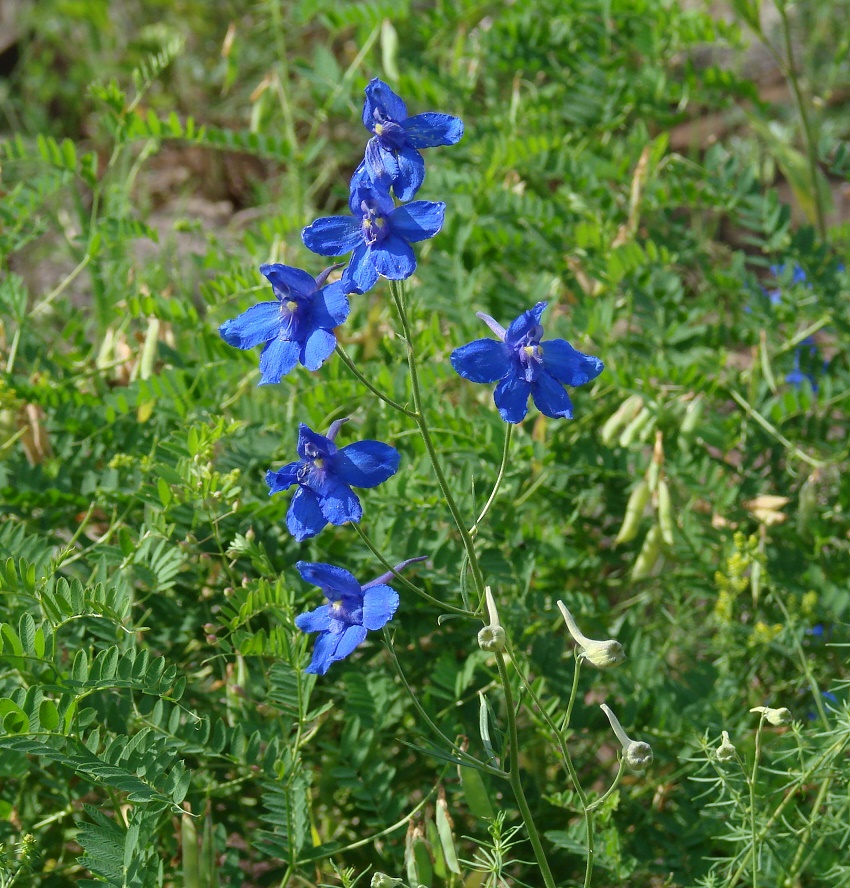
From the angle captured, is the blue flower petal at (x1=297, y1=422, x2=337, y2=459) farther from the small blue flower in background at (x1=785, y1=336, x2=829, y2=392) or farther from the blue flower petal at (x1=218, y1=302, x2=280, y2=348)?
the small blue flower in background at (x1=785, y1=336, x2=829, y2=392)

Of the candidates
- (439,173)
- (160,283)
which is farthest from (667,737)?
(160,283)

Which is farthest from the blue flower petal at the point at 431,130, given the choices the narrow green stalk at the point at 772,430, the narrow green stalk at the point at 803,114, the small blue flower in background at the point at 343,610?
the narrow green stalk at the point at 803,114

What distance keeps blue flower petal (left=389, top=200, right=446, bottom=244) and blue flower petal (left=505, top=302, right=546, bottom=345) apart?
0.14 meters

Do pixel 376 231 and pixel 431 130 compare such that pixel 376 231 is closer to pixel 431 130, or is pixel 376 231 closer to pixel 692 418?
pixel 431 130

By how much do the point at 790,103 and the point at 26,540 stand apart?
364cm

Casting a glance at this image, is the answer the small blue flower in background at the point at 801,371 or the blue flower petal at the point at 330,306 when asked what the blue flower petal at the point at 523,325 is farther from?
the small blue flower in background at the point at 801,371

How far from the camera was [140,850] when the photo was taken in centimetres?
139

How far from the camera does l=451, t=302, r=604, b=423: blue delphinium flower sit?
1.21 metres

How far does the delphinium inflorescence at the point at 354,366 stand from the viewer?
3.81 feet

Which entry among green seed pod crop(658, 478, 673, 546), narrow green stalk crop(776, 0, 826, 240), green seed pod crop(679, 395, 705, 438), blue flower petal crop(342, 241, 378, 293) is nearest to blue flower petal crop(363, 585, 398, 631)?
blue flower petal crop(342, 241, 378, 293)

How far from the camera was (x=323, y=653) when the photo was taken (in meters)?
1.28

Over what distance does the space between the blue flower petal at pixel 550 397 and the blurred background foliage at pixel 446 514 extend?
26 centimetres

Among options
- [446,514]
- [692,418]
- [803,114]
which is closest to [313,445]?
[446,514]

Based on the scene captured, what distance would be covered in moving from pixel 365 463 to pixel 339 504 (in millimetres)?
56
